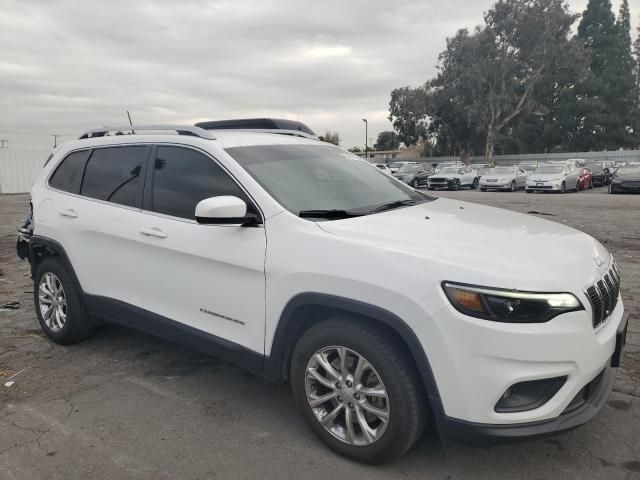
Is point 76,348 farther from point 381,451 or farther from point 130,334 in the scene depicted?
point 381,451

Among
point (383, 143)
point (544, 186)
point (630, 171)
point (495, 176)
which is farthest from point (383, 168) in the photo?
point (383, 143)

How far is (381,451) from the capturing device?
267 centimetres

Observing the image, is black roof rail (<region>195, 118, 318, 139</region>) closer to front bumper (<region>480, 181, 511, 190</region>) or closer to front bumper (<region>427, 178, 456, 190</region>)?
front bumper (<region>480, 181, 511, 190</region>)

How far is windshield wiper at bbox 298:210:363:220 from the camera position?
3022mm

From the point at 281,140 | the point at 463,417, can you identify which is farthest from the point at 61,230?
the point at 463,417

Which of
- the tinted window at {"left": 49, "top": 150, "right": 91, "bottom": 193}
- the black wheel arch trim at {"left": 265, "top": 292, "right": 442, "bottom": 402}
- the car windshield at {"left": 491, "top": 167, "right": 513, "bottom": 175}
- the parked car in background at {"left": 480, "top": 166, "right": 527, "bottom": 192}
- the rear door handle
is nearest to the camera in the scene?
the black wheel arch trim at {"left": 265, "top": 292, "right": 442, "bottom": 402}

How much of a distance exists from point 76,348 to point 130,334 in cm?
48

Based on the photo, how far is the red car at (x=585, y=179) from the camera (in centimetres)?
2721

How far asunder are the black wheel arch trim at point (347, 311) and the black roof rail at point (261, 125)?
2.04 m

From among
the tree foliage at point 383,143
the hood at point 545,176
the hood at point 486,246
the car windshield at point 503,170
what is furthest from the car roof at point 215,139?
the tree foliage at point 383,143

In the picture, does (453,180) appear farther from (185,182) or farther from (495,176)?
(185,182)

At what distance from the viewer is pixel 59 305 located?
448 cm

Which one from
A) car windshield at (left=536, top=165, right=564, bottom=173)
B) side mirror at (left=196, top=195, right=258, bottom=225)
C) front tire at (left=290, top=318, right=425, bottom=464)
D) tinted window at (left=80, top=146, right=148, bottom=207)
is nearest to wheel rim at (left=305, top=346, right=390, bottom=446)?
front tire at (left=290, top=318, right=425, bottom=464)

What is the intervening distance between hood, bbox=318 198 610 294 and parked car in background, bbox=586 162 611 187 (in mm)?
30470
